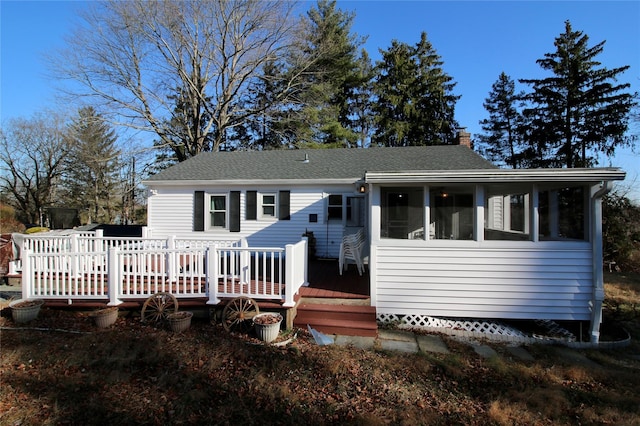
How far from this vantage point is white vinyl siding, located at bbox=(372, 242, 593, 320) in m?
5.20

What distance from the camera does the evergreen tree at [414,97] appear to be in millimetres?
22578

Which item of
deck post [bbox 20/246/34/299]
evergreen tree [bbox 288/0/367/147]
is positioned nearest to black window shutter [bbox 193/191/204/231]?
deck post [bbox 20/246/34/299]

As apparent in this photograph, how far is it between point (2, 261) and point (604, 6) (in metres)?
16.1

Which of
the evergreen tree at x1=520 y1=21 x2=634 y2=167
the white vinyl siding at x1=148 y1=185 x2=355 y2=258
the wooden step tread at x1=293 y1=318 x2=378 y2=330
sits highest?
the evergreen tree at x1=520 y1=21 x2=634 y2=167

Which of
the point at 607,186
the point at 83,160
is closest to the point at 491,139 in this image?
the point at 607,186

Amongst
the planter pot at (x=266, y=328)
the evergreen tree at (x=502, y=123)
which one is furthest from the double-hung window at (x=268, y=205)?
the evergreen tree at (x=502, y=123)

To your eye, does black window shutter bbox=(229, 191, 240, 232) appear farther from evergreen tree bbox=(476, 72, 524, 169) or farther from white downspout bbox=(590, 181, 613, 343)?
evergreen tree bbox=(476, 72, 524, 169)

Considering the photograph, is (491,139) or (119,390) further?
(491,139)

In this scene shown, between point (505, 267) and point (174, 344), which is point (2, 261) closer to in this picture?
point (174, 344)

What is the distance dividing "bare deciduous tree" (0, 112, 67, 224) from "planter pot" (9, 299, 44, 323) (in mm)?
20744

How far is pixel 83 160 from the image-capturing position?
22.0 meters

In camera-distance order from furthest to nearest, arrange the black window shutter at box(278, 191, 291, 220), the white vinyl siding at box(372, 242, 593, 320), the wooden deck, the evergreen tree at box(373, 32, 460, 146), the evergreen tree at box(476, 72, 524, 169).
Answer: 1. the evergreen tree at box(476, 72, 524, 169)
2. the evergreen tree at box(373, 32, 460, 146)
3. the black window shutter at box(278, 191, 291, 220)
4. the wooden deck
5. the white vinyl siding at box(372, 242, 593, 320)

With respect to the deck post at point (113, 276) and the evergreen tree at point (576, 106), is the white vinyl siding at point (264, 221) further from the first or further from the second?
the evergreen tree at point (576, 106)

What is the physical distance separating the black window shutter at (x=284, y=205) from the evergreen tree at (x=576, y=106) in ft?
62.2
